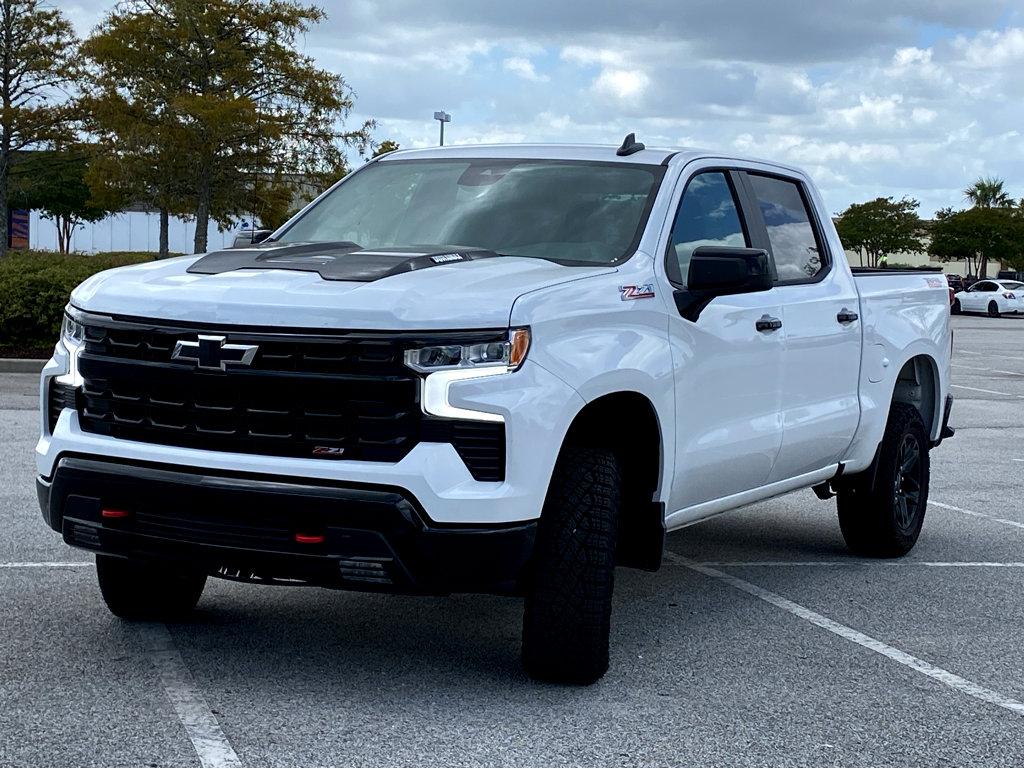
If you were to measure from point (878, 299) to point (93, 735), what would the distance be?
4.73 m

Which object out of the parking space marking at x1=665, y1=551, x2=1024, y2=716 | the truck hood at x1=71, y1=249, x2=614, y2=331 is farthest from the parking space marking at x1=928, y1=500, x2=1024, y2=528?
the truck hood at x1=71, y1=249, x2=614, y2=331

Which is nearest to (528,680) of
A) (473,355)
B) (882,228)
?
(473,355)

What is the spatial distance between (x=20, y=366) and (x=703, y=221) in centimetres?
1418

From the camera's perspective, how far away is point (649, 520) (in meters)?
5.75

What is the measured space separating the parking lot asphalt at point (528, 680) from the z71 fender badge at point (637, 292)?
1.37 meters

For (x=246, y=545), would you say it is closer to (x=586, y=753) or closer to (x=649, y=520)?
(x=586, y=753)

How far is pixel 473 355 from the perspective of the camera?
4.84 m

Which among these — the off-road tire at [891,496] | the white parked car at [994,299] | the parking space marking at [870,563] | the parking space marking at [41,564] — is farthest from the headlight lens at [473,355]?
the white parked car at [994,299]

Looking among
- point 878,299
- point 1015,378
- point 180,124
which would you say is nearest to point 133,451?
point 878,299

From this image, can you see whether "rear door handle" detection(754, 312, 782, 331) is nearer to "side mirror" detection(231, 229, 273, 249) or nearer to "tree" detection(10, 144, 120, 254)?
"side mirror" detection(231, 229, 273, 249)

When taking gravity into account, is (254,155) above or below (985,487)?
above

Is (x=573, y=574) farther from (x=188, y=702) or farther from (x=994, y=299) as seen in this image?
(x=994, y=299)

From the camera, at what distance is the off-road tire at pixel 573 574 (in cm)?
509

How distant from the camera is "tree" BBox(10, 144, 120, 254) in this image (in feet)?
181
